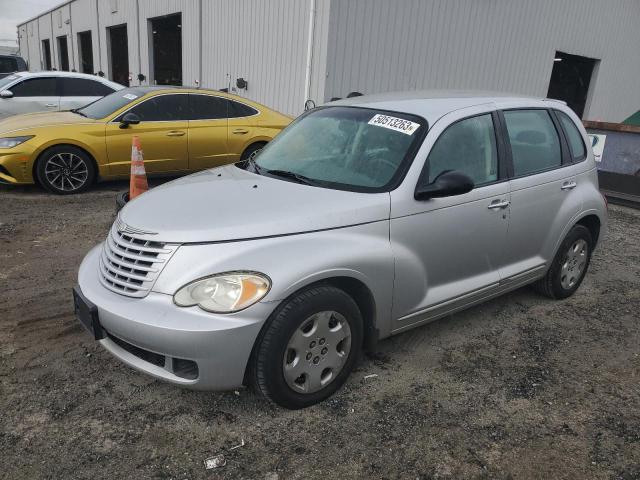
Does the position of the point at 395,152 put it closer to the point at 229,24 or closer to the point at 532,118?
the point at 532,118

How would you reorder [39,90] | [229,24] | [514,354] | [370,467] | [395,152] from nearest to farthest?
[370,467] → [395,152] → [514,354] → [39,90] → [229,24]

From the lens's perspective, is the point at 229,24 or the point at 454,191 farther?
the point at 229,24

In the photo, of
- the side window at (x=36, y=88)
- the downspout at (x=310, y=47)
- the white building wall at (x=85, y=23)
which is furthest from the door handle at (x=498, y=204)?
the white building wall at (x=85, y=23)

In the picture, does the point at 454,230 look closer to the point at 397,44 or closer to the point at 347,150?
the point at 347,150

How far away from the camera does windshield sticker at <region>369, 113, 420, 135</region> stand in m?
3.33

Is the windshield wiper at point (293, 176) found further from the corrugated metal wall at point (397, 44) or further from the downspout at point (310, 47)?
the downspout at point (310, 47)

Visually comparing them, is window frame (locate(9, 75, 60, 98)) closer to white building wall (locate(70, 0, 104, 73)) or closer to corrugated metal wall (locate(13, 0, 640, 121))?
corrugated metal wall (locate(13, 0, 640, 121))

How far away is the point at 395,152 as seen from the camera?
326cm

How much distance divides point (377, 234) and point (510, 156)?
55.8 inches

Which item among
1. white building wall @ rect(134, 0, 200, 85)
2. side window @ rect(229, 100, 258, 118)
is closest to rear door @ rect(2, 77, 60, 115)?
side window @ rect(229, 100, 258, 118)

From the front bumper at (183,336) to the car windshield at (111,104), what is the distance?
5.60 metres

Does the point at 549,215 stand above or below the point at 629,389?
above

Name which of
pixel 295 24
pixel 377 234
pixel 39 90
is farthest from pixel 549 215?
pixel 39 90

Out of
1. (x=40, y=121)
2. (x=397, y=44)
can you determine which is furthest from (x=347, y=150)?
(x=397, y=44)
